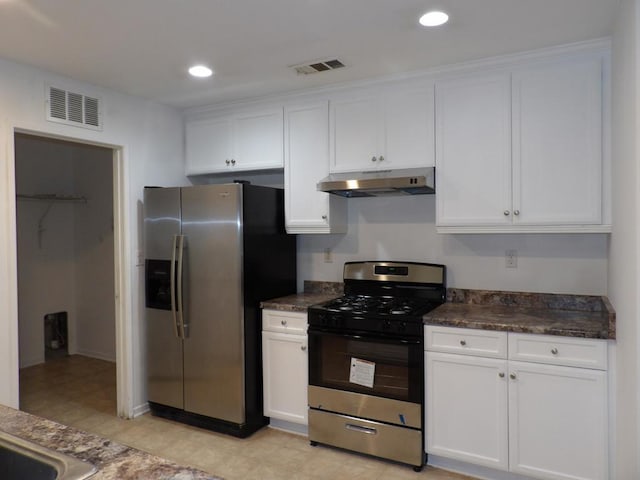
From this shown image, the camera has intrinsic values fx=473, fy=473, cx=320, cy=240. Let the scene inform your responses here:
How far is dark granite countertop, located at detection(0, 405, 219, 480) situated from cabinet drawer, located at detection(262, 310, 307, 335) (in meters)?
1.95

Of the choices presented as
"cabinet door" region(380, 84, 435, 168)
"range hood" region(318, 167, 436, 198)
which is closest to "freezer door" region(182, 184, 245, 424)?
"range hood" region(318, 167, 436, 198)

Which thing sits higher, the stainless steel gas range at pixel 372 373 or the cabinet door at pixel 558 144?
the cabinet door at pixel 558 144

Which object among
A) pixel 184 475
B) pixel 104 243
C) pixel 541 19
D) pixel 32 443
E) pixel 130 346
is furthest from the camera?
pixel 104 243

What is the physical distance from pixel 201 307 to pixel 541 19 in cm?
265

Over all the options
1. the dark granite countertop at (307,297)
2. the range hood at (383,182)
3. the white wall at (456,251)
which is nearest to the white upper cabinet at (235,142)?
the range hood at (383,182)

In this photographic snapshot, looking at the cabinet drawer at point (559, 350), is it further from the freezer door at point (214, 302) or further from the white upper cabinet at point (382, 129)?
the freezer door at point (214, 302)

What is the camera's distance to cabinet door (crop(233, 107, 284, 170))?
351 cm

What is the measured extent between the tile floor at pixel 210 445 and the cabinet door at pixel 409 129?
73.4 inches

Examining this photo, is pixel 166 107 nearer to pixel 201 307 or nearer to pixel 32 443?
pixel 201 307

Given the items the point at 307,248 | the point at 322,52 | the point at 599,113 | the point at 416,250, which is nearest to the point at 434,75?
the point at 322,52

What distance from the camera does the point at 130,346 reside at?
11.7 feet

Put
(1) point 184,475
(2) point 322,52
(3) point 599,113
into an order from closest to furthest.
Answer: (1) point 184,475, (3) point 599,113, (2) point 322,52

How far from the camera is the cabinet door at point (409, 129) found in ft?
9.77

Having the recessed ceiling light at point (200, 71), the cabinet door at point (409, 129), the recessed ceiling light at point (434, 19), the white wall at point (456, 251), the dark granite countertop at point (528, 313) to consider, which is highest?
the recessed ceiling light at point (200, 71)
